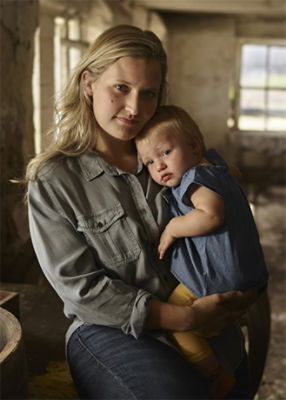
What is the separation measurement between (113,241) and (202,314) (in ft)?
1.09

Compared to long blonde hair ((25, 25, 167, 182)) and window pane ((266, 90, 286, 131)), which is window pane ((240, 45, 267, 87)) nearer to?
window pane ((266, 90, 286, 131))

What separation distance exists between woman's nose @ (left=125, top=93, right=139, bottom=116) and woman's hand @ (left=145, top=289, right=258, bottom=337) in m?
0.56

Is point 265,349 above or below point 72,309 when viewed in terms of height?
below

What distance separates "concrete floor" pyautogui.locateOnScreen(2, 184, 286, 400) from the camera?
5.47 feet

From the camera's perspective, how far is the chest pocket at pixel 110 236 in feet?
4.42

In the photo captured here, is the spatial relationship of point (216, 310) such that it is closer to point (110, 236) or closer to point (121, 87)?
point (110, 236)

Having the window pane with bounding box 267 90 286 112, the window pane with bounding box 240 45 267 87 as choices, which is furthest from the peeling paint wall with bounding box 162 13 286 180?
the window pane with bounding box 267 90 286 112

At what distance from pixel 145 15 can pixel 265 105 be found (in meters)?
2.80

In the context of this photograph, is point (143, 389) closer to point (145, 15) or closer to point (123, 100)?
point (123, 100)

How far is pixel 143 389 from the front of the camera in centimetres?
122

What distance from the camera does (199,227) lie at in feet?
4.37

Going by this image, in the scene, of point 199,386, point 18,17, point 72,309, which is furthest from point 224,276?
point 18,17

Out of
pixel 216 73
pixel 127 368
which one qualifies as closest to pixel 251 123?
pixel 216 73

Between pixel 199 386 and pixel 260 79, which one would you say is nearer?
pixel 199 386
